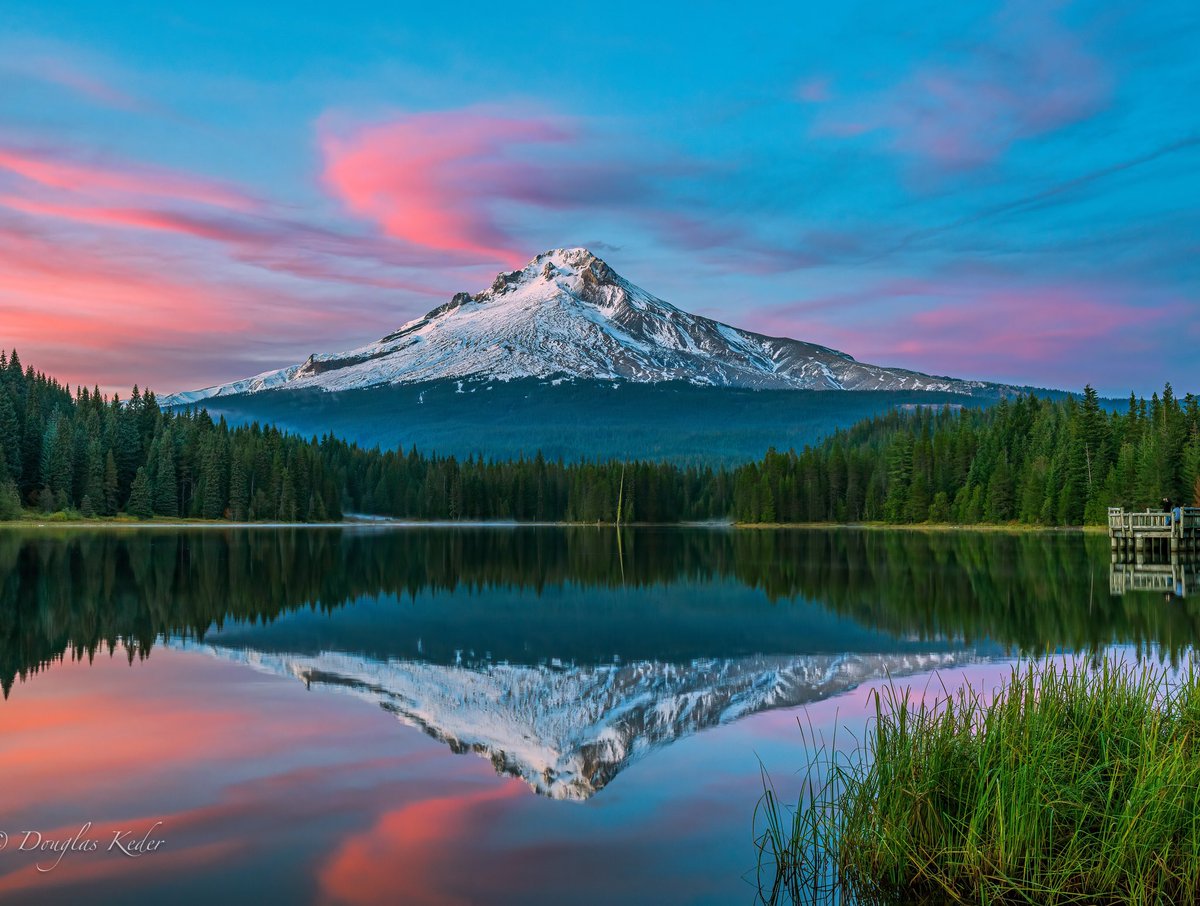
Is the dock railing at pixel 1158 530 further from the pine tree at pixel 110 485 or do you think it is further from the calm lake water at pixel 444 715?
the pine tree at pixel 110 485

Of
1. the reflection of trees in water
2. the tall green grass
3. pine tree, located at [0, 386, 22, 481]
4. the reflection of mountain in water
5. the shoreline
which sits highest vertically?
pine tree, located at [0, 386, 22, 481]

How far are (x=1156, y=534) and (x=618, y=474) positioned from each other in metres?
119

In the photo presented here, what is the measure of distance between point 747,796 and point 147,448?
141 m

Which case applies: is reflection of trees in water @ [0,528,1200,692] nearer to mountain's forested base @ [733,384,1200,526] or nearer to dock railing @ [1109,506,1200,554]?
dock railing @ [1109,506,1200,554]

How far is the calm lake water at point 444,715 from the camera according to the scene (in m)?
11.4

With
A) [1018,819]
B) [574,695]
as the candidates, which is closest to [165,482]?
[574,695]

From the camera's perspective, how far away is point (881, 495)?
149 meters

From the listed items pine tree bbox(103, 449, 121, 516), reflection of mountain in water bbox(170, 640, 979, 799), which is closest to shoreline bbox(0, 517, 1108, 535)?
pine tree bbox(103, 449, 121, 516)

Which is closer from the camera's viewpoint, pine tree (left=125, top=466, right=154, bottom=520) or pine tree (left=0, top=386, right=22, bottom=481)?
pine tree (left=0, top=386, right=22, bottom=481)

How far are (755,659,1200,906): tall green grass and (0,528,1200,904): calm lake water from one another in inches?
44.7

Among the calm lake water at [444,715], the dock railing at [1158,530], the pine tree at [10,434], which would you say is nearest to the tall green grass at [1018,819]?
the calm lake water at [444,715]

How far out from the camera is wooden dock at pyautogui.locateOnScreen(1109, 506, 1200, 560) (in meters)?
66.4

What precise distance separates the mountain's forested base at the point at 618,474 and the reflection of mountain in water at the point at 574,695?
78.5 m

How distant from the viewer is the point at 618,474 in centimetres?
18200
